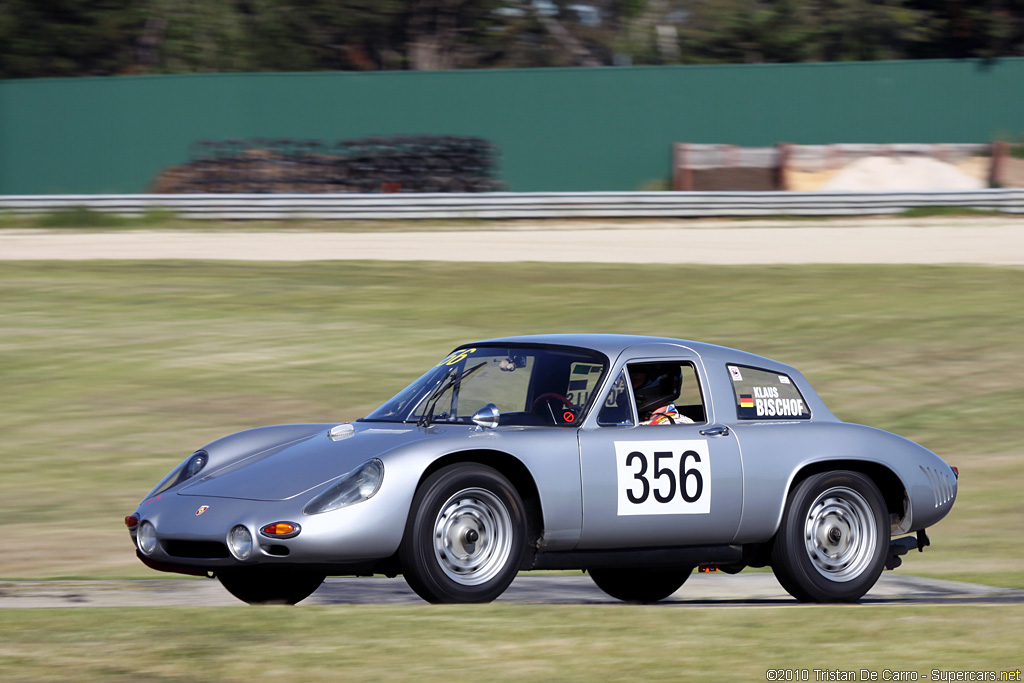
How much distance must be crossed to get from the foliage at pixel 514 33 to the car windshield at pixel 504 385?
102 ft

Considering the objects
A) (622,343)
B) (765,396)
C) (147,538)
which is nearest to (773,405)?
(765,396)

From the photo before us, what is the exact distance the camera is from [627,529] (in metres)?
6.52

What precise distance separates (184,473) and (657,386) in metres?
2.33

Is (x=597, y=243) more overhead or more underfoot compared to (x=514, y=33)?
more underfoot

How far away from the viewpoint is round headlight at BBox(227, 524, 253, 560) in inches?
230

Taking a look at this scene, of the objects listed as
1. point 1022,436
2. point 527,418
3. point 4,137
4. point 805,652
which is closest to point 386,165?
point 4,137

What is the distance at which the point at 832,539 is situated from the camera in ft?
23.0

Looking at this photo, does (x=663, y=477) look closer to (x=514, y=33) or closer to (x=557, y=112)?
(x=557, y=112)

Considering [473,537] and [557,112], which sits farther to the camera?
[557,112]

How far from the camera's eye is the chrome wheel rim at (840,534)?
6949 millimetres

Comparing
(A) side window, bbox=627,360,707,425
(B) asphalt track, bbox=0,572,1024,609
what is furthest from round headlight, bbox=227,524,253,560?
(A) side window, bbox=627,360,707,425

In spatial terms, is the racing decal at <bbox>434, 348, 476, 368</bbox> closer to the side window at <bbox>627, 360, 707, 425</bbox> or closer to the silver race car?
the silver race car

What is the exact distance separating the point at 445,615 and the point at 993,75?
27.8 m

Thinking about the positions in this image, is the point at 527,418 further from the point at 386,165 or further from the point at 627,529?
the point at 386,165
